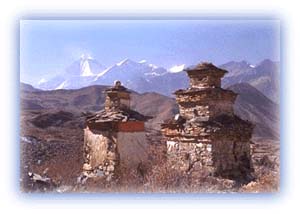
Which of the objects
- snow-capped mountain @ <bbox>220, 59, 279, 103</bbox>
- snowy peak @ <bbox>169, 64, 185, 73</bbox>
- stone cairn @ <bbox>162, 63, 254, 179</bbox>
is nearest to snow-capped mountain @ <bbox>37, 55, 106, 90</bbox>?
snowy peak @ <bbox>169, 64, 185, 73</bbox>

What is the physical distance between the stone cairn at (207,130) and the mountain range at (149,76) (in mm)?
78

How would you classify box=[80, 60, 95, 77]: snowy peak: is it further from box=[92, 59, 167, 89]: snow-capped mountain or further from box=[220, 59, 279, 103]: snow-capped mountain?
box=[220, 59, 279, 103]: snow-capped mountain

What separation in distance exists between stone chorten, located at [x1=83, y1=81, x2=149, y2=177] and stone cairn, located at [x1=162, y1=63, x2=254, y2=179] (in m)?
0.21

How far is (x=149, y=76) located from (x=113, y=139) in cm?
52

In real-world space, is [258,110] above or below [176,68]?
below

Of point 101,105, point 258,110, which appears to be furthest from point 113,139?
point 258,110

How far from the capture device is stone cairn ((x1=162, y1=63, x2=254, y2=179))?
4535mm

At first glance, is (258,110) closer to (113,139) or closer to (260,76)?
(260,76)

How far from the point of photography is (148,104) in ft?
15.0

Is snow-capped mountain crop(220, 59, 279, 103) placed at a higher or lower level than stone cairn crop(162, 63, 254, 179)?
higher

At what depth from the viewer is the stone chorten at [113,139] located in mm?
4547

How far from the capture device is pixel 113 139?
180 inches

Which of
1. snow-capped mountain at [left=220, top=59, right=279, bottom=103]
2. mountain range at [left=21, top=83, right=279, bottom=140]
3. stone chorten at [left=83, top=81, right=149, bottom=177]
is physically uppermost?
snow-capped mountain at [left=220, top=59, right=279, bottom=103]
